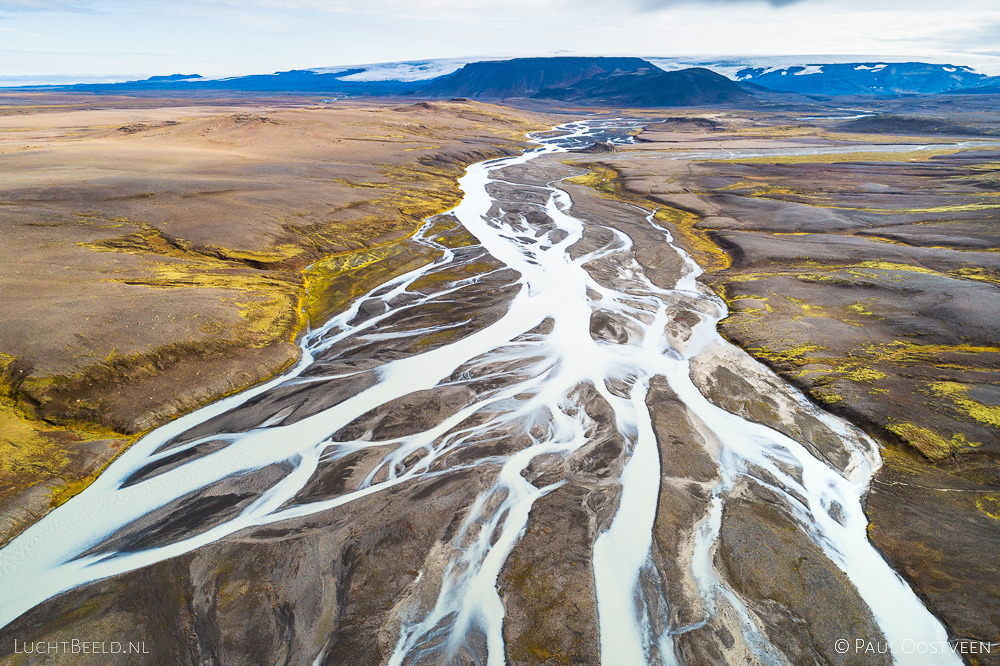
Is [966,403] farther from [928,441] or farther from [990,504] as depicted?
[990,504]

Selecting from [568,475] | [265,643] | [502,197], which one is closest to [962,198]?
[502,197]

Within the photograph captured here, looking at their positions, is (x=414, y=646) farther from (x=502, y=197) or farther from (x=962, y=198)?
(x=962, y=198)

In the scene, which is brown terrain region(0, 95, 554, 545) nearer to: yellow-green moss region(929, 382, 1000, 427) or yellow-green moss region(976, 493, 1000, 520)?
yellow-green moss region(976, 493, 1000, 520)

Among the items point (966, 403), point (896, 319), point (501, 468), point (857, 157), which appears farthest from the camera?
point (857, 157)

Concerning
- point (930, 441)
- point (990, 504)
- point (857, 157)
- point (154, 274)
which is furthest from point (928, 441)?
point (857, 157)

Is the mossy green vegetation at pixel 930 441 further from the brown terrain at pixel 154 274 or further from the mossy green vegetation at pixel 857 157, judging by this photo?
the mossy green vegetation at pixel 857 157

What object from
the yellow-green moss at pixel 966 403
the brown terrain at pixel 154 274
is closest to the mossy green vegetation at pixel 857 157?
the brown terrain at pixel 154 274
